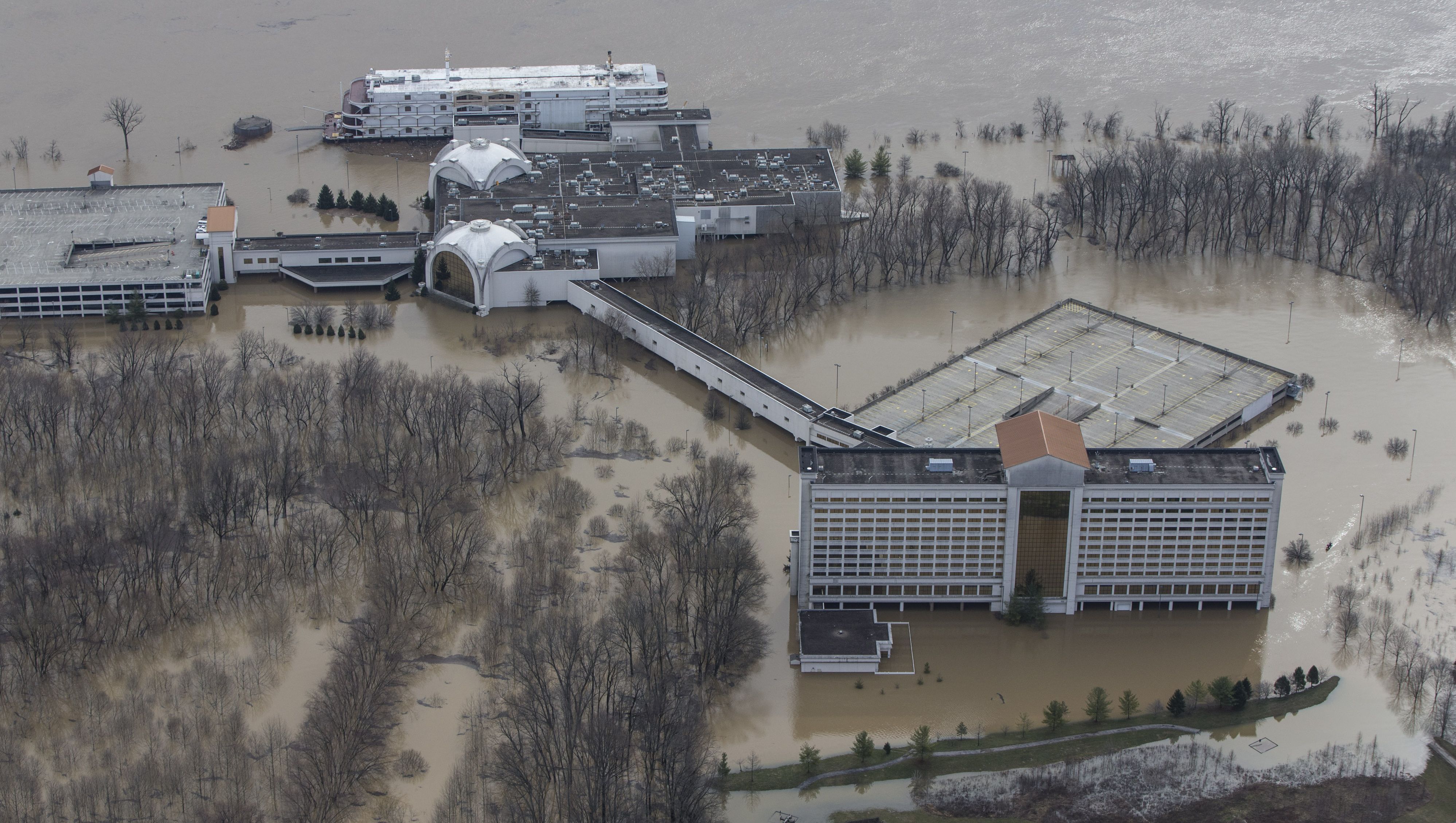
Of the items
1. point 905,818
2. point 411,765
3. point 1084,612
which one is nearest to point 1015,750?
point 905,818

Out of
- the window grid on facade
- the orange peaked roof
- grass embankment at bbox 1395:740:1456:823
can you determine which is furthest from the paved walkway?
the orange peaked roof

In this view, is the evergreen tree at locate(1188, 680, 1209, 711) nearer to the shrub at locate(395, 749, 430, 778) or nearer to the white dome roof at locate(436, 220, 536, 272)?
the shrub at locate(395, 749, 430, 778)

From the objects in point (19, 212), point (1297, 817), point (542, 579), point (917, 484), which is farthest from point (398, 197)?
point (1297, 817)

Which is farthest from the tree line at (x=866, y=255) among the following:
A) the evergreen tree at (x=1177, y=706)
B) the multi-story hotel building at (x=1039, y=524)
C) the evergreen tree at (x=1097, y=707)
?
the evergreen tree at (x=1177, y=706)

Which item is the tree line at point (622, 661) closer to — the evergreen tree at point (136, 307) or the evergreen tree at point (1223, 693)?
the evergreen tree at point (1223, 693)

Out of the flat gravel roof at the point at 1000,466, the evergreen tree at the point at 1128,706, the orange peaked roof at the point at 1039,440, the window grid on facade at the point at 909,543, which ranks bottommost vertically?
the evergreen tree at the point at 1128,706

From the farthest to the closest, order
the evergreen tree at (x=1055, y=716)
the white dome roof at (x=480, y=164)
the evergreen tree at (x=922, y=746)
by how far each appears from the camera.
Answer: the white dome roof at (x=480, y=164) < the evergreen tree at (x=1055, y=716) < the evergreen tree at (x=922, y=746)
